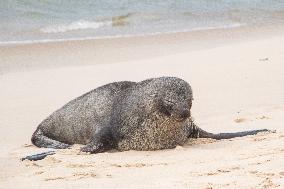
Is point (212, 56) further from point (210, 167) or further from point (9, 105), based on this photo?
point (210, 167)

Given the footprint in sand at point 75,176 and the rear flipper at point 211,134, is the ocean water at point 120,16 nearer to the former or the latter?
the rear flipper at point 211,134

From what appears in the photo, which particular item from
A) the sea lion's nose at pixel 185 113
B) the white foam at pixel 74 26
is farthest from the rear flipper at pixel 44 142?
the white foam at pixel 74 26

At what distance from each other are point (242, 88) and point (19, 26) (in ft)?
31.1

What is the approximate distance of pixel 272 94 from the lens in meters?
7.98

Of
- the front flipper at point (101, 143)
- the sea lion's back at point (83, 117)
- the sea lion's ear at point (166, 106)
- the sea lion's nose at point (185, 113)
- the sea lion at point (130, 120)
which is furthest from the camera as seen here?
the sea lion's back at point (83, 117)

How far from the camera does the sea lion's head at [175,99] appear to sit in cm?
528

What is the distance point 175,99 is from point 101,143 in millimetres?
825

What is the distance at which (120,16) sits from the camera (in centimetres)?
1872

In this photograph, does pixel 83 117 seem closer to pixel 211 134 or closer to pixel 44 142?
pixel 44 142

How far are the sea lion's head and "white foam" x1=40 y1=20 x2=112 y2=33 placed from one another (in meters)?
11.2

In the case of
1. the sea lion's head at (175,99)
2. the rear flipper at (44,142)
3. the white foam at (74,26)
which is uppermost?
the white foam at (74,26)

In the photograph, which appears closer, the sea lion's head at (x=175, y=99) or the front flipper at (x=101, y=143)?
the sea lion's head at (x=175, y=99)

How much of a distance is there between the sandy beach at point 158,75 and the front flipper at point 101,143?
0.42 ft

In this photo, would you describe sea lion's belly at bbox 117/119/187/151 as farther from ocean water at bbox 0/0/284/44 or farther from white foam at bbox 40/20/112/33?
white foam at bbox 40/20/112/33
